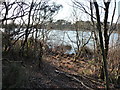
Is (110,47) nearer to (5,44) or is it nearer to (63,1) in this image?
(63,1)

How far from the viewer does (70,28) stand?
941cm

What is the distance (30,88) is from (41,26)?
113 inches

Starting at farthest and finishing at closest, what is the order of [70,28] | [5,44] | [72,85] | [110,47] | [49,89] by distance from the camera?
[70,28]
[110,47]
[72,85]
[5,44]
[49,89]

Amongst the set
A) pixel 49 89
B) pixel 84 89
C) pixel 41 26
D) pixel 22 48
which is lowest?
pixel 84 89

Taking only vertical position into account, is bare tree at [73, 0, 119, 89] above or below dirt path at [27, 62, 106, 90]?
above

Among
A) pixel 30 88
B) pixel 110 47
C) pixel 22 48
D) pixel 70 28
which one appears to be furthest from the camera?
pixel 70 28

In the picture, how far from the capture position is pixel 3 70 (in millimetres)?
2562

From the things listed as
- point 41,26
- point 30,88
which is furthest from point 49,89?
point 41,26

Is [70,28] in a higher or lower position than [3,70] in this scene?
higher

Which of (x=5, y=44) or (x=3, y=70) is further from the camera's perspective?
(x=5, y=44)

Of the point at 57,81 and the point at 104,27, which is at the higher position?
the point at 104,27

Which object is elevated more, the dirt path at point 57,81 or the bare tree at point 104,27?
the bare tree at point 104,27

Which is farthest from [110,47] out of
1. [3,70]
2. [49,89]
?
[3,70]

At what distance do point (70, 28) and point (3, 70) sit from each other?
727 cm
